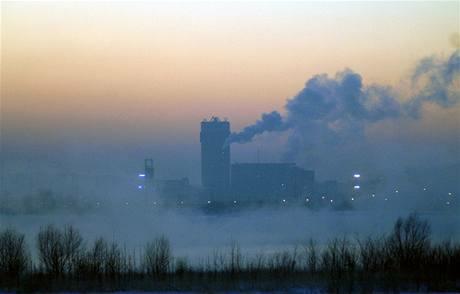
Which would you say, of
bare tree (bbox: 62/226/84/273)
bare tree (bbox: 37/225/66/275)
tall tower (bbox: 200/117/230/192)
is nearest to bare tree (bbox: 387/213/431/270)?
bare tree (bbox: 62/226/84/273)

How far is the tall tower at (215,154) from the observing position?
90875 millimetres

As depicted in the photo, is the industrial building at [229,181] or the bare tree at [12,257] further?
the industrial building at [229,181]

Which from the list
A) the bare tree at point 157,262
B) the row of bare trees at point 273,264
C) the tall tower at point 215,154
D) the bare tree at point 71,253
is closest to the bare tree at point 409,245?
the row of bare trees at point 273,264

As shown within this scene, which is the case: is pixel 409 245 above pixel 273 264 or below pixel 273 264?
above

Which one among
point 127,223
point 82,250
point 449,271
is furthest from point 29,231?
point 449,271

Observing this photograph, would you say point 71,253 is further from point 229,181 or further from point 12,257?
point 229,181

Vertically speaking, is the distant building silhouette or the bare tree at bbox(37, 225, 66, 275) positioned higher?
the distant building silhouette

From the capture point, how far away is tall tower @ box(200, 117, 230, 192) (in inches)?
3578

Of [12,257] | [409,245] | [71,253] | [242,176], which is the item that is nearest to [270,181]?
[242,176]

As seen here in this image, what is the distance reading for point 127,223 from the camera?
69938 millimetres

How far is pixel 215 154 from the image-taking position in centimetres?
10594

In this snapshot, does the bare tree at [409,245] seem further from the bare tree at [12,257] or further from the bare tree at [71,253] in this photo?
the bare tree at [12,257]

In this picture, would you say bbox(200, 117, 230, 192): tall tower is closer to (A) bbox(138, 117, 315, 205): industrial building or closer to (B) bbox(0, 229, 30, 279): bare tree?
(A) bbox(138, 117, 315, 205): industrial building

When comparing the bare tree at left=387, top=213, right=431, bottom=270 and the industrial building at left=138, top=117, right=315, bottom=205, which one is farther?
the industrial building at left=138, top=117, right=315, bottom=205
